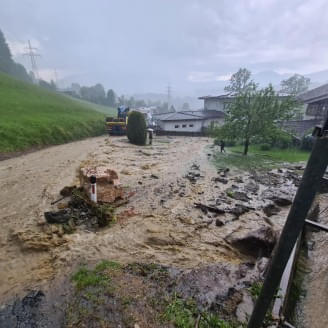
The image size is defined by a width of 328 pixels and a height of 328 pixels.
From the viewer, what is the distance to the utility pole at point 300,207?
1155 mm

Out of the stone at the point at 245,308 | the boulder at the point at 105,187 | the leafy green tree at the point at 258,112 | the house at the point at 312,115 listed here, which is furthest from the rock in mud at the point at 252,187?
the house at the point at 312,115

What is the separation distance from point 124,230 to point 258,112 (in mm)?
12009

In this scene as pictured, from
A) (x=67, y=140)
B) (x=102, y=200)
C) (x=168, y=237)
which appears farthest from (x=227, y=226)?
(x=67, y=140)

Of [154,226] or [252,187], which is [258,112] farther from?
[154,226]

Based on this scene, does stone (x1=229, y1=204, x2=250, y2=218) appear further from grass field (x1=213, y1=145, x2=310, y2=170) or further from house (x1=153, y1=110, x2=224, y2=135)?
house (x1=153, y1=110, x2=224, y2=135)

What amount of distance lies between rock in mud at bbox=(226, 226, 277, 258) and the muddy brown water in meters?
0.20

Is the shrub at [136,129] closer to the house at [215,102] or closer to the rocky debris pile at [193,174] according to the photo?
the rocky debris pile at [193,174]

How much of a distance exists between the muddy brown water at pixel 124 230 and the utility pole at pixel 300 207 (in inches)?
83.1

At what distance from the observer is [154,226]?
4.55 meters

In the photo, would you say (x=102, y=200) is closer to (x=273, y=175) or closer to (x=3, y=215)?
(x=3, y=215)

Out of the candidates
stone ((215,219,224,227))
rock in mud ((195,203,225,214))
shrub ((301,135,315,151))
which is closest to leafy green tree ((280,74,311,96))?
shrub ((301,135,315,151))

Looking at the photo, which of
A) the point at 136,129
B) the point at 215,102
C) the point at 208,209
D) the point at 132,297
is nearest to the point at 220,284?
the point at 132,297

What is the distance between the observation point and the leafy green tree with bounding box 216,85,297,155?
12.5 m

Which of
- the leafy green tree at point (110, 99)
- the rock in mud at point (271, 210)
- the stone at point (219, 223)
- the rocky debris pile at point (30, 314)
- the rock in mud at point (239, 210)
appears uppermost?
the leafy green tree at point (110, 99)
